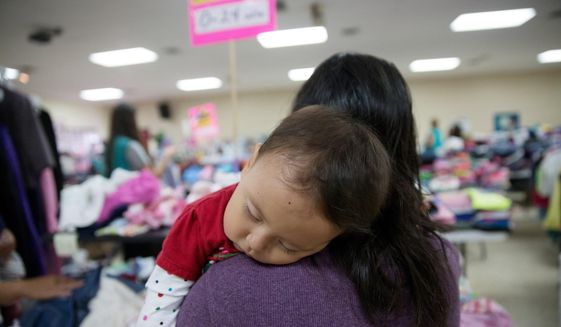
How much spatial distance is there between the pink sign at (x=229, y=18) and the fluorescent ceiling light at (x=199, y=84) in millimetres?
5950

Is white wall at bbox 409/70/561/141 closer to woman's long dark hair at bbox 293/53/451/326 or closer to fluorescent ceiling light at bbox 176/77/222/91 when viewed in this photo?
woman's long dark hair at bbox 293/53/451/326

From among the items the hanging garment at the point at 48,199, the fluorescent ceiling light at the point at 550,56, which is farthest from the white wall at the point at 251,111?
the fluorescent ceiling light at the point at 550,56

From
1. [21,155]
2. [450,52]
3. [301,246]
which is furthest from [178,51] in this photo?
[301,246]

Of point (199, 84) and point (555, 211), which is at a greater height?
point (199, 84)

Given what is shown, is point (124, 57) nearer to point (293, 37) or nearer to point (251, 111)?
point (293, 37)

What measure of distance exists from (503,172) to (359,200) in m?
2.86

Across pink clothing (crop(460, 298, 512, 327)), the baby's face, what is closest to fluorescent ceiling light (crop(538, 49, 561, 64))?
pink clothing (crop(460, 298, 512, 327))

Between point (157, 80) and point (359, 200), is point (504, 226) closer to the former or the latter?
point (359, 200)

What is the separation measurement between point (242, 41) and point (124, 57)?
199 centimetres

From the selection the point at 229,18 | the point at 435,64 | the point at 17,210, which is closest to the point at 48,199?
the point at 17,210

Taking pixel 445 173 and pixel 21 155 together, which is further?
pixel 445 173

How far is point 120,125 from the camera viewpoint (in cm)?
236

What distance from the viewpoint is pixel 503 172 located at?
266 centimetres

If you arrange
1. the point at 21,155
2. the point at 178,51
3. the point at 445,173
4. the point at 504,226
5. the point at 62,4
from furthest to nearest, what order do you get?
the point at 178,51
the point at 445,173
the point at 62,4
the point at 504,226
the point at 21,155
